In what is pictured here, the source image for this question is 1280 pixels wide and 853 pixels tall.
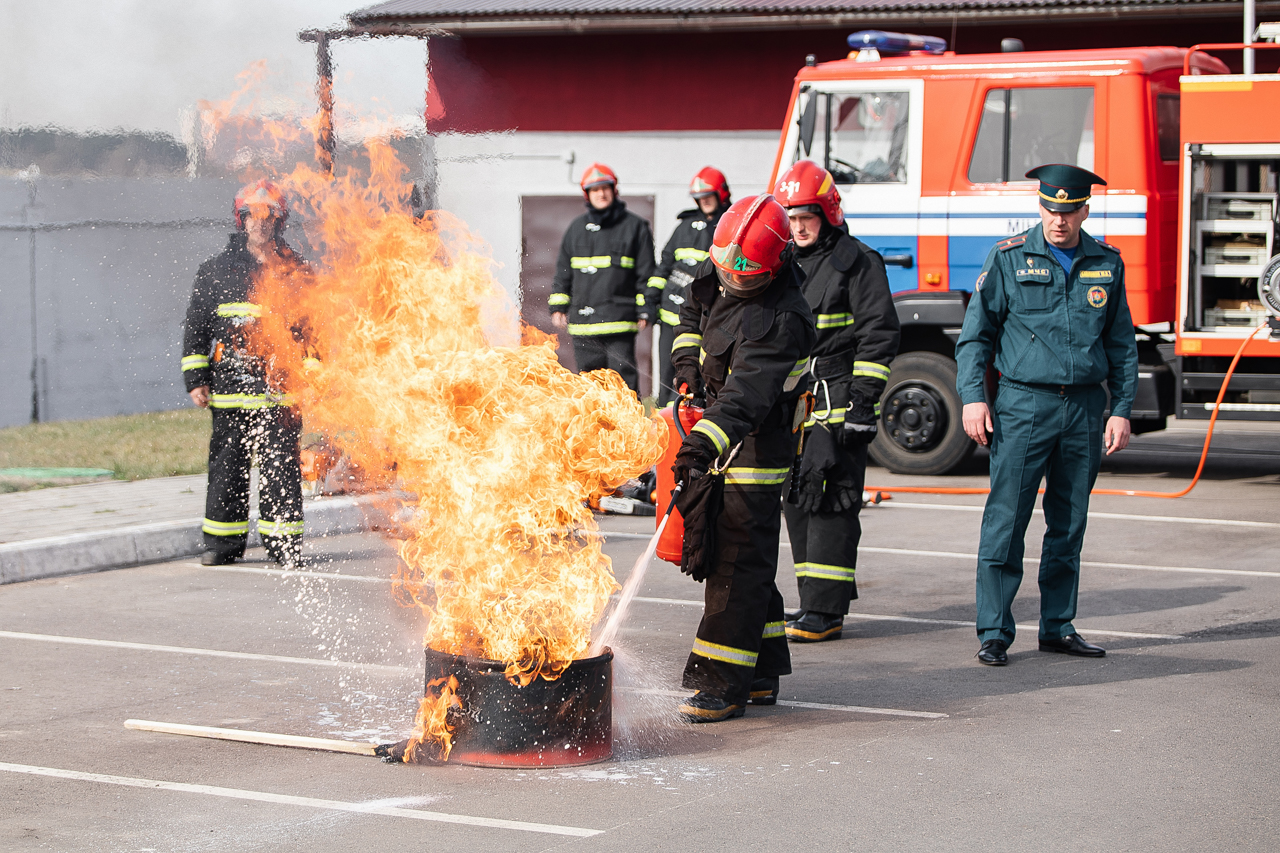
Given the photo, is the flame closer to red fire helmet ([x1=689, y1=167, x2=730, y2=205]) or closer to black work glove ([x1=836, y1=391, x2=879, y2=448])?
black work glove ([x1=836, y1=391, x2=879, y2=448])

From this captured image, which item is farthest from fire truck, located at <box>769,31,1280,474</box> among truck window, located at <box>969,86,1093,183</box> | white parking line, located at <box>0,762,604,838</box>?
white parking line, located at <box>0,762,604,838</box>

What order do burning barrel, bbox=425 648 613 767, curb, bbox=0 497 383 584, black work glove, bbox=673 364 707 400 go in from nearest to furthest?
1. burning barrel, bbox=425 648 613 767
2. black work glove, bbox=673 364 707 400
3. curb, bbox=0 497 383 584

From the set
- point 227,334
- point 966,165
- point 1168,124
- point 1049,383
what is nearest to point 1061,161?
point 966,165

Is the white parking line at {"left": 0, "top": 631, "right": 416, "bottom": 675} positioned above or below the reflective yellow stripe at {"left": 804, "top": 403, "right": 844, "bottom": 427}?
below

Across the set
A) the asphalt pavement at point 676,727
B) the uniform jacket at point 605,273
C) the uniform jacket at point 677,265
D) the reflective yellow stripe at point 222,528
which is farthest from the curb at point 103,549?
the uniform jacket at point 677,265

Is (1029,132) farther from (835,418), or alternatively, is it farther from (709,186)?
(835,418)

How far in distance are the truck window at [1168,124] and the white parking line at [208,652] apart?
25.6 feet

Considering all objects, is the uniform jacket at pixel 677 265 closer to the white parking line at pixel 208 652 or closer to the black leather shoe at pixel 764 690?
the white parking line at pixel 208 652

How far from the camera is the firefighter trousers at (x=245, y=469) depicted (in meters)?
8.66

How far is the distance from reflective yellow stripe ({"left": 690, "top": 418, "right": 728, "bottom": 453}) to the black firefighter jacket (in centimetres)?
385

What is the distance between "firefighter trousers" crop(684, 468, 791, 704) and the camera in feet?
18.0

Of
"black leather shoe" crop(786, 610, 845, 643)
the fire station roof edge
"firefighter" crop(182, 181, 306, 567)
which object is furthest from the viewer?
the fire station roof edge

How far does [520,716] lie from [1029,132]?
8159 mm

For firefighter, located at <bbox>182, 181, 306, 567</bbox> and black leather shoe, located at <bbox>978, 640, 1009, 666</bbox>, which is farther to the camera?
firefighter, located at <bbox>182, 181, 306, 567</bbox>
